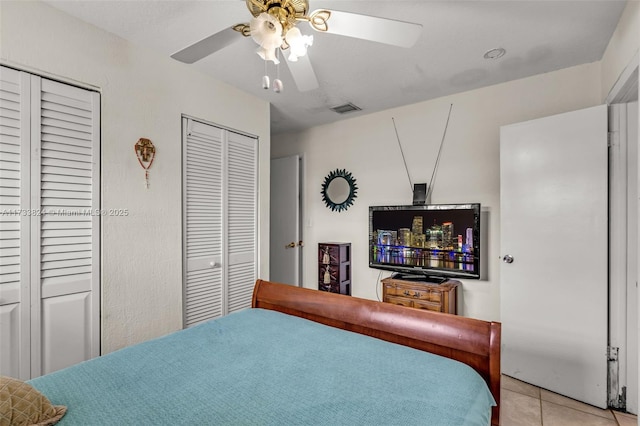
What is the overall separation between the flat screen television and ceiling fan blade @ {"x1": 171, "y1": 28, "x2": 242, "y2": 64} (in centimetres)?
230

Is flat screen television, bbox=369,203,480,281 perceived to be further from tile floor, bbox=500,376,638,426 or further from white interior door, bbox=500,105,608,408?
tile floor, bbox=500,376,638,426

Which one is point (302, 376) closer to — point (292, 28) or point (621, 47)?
point (292, 28)

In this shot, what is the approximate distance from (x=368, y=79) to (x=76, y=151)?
2.25 m

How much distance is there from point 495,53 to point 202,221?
265 cm

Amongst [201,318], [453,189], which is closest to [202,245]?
[201,318]

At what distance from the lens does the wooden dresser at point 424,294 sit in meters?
2.77

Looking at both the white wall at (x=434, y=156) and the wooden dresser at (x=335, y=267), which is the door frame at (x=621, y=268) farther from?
the wooden dresser at (x=335, y=267)

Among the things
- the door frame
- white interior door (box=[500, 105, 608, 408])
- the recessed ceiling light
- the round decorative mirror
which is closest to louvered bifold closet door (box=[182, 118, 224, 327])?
the round decorative mirror

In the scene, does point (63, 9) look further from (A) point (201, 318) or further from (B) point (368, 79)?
(A) point (201, 318)

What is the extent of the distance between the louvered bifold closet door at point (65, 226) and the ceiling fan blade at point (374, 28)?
170 centimetres

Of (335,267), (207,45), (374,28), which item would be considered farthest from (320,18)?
(335,267)

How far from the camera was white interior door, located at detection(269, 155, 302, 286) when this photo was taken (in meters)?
4.14

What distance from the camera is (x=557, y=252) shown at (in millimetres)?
2229

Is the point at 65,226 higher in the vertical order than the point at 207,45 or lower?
lower
